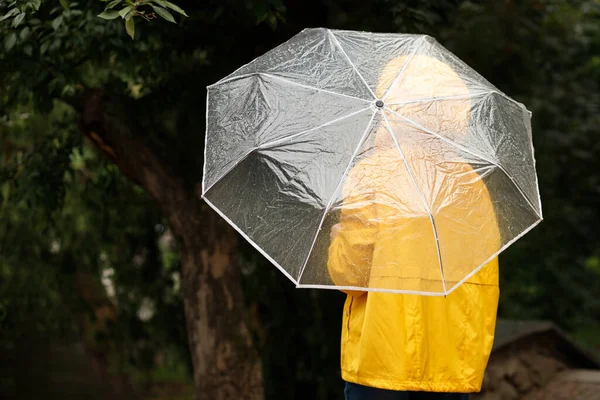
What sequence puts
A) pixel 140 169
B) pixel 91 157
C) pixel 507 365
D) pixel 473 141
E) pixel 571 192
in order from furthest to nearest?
pixel 571 192, pixel 91 157, pixel 507 365, pixel 140 169, pixel 473 141

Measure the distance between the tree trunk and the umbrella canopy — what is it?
4.09 ft

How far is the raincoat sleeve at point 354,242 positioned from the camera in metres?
2.49

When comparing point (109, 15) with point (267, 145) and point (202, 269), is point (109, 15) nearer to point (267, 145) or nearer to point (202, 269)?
point (267, 145)

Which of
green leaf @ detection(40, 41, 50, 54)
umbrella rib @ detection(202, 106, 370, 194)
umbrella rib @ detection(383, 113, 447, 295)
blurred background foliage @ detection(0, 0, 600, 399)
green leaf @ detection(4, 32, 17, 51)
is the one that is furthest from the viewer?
blurred background foliage @ detection(0, 0, 600, 399)

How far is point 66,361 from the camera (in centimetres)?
1120

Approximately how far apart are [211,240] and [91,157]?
240 cm

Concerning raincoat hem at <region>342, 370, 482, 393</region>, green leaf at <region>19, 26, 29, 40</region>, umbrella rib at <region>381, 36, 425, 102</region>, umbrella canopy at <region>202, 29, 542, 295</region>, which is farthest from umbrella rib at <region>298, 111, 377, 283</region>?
green leaf at <region>19, 26, 29, 40</region>

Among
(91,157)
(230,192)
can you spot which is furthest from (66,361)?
(230,192)

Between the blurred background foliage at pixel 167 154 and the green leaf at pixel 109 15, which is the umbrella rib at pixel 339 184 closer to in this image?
the green leaf at pixel 109 15

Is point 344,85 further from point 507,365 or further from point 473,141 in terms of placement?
point 507,365

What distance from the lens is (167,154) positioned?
420cm

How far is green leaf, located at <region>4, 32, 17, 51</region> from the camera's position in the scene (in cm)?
346

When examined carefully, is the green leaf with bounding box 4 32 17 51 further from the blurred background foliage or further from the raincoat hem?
the raincoat hem

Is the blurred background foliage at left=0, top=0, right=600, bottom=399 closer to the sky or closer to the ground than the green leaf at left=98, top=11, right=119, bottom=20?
closer to the ground
